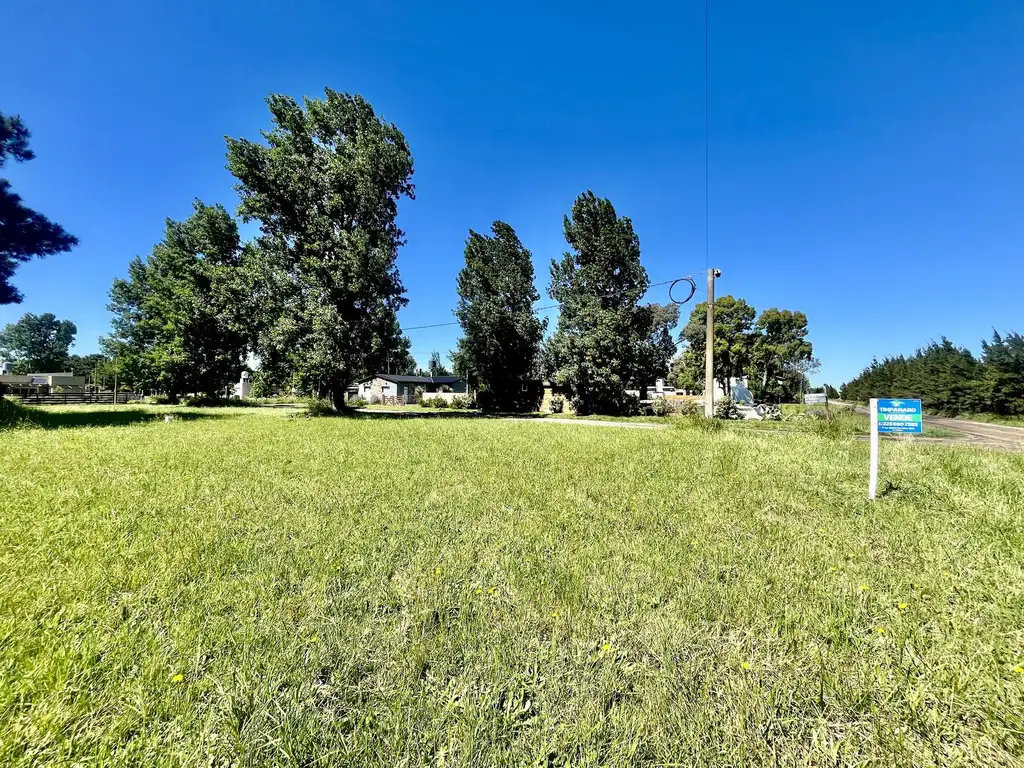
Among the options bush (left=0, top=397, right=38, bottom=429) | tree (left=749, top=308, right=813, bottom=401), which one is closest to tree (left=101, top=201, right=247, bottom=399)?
bush (left=0, top=397, right=38, bottom=429)

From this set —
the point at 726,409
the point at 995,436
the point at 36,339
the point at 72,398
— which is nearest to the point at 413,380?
the point at 72,398

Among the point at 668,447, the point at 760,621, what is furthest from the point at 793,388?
the point at 760,621

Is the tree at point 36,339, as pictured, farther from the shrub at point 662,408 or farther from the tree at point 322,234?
the shrub at point 662,408

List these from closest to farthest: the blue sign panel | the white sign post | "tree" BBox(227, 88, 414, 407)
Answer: the blue sign panel
the white sign post
"tree" BBox(227, 88, 414, 407)

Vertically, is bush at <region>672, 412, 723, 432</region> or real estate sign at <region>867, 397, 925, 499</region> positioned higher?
real estate sign at <region>867, 397, 925, 499</region>

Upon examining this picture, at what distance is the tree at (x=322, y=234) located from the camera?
18125 mm

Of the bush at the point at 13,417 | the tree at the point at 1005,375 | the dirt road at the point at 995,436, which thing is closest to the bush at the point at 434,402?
the bush at the point at 13,417

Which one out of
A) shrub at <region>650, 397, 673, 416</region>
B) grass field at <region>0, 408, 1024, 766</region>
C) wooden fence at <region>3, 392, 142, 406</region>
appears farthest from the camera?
wooden fence at <region>3, 392, 142, 406</region>

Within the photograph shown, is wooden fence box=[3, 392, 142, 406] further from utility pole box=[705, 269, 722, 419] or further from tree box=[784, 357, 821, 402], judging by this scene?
tree box=[784, 357, 821, 402]

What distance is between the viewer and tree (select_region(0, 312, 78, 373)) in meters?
76.1

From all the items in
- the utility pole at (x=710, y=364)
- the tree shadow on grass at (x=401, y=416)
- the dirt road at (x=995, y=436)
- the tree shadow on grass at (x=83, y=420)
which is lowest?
the tree shadow on grass at (x=83, y=420)

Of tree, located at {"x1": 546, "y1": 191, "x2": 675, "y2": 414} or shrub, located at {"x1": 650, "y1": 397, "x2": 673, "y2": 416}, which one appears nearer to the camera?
shrub, located at {"x1": 650, "y1": 397, "x2": 673, "y2": 416}

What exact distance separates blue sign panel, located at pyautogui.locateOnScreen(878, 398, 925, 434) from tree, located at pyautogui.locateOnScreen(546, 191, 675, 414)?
19079 mm

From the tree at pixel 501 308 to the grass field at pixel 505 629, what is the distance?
941 inches
